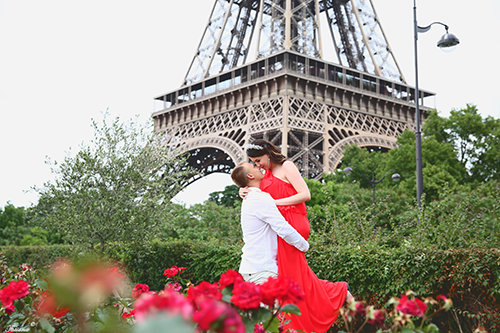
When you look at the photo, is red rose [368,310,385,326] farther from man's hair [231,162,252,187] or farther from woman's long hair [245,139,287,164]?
woman's long hair [245,139,287,164]

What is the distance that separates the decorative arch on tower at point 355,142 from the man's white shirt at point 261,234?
22.0m

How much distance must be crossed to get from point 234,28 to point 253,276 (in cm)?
3360

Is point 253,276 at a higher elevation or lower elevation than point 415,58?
lower

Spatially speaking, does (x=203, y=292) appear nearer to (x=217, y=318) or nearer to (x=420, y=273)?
(x=217, y=318)

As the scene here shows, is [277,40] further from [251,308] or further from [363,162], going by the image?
[251,308]

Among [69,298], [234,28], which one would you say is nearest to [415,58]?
[69,298]

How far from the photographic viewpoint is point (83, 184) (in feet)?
32.3

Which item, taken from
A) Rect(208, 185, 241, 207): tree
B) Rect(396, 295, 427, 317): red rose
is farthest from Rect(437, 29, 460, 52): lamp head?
Rect(208, 185, 241, 207): tree

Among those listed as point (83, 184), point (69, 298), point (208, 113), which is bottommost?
point (69, 298)

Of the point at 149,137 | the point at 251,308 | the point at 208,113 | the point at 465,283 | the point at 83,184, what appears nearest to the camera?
the point at 251,308

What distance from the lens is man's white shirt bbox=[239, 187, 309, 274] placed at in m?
3.77

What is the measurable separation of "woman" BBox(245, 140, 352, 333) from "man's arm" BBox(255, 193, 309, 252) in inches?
9.0

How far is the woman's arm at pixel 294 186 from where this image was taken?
161 inches

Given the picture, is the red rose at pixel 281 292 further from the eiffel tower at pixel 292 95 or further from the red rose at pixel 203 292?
the eiffel tower at pixel 292 95
